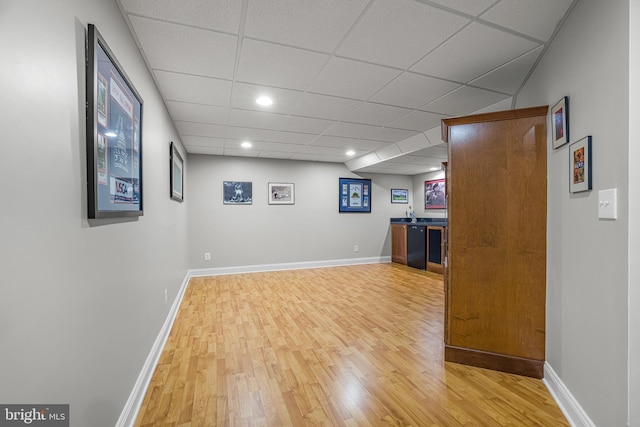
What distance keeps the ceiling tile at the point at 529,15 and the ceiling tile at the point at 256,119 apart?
2.22 meters

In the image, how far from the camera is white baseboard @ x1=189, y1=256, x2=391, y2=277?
5.46m

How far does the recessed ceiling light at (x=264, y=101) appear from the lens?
2803 mm

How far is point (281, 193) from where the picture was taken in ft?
19.6

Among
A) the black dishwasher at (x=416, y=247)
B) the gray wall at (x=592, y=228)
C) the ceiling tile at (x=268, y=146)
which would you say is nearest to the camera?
the gray wall at (x=592, y=228)

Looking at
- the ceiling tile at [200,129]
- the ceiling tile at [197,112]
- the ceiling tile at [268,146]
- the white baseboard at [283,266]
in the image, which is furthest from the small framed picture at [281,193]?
the ceiling tile at [197,112]

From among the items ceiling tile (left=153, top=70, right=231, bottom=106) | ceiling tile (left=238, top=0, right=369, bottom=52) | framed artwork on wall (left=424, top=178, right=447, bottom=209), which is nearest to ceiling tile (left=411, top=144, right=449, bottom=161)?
framed artwork on wall (left=424, top=178, right=447, bottom=209)

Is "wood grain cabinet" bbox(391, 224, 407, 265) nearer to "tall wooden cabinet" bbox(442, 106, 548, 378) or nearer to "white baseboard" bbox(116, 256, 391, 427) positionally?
"white baseboard" bbox(116, 256, 391, 427)

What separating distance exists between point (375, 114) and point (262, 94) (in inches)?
53.5

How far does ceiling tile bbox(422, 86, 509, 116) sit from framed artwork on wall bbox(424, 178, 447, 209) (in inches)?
132

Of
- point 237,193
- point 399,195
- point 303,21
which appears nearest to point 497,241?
point 303,21

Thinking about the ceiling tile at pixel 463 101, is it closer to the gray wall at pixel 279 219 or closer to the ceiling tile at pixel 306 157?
the ceiling tile at pixel 306 157

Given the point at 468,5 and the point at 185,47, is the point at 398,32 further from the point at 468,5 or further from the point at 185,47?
the point at 185,47

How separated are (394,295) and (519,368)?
81.6 inches

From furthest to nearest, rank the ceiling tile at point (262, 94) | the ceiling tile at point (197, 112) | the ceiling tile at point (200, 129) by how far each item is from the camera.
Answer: the ceiling tile at point (200, 129) < the ceiling tile at point (197, 112) < the ceiling tile at point (262, 94)
